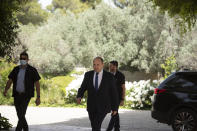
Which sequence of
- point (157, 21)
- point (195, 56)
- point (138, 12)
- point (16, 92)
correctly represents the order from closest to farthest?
point (16, 92) → point (195, 56) → point (157, 21) → point (138, 12)

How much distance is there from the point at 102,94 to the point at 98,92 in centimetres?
7

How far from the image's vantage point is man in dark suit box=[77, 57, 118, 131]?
6.78m

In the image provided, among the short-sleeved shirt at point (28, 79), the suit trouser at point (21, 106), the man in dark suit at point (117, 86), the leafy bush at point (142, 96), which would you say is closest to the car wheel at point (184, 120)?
the man in dark suit at point (117, 86)

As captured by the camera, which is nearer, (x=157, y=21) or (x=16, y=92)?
(x=16, y=92)

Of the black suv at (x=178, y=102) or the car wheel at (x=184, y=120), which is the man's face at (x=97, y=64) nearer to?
the black suv at (x=178, y=102)

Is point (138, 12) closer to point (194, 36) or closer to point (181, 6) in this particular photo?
point (194, 36)

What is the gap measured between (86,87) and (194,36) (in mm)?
33966

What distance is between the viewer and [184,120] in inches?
377

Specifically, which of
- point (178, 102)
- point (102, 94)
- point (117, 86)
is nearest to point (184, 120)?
point (178, 102)

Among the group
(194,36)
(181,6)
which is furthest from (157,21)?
(181,6)

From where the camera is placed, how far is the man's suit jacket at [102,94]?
681 cm

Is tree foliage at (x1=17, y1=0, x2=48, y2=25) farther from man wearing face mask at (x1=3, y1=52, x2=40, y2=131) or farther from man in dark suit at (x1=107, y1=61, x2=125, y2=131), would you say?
man wearing face mask at (x1=3, y1=52, x2=40, y2=131)

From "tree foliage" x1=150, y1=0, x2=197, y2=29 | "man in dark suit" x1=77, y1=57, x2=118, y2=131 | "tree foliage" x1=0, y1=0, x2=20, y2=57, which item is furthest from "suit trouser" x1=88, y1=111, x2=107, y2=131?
"tree foliage" x1=150, y1=0, x2=197, y2=29

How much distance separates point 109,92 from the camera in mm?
7008
